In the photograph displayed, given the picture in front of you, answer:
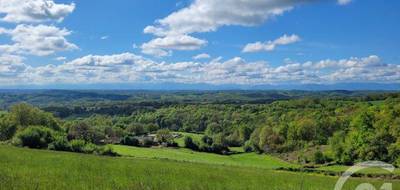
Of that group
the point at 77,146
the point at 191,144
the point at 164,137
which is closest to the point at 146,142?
the point at 164,137

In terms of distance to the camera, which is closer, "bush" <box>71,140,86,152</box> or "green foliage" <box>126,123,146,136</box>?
"bush" <box>71,140,86,152</box>

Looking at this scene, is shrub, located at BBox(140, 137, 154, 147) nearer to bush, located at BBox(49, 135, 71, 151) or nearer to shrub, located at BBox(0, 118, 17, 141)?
shrub, located at BBox(0, 118, 17, 141)

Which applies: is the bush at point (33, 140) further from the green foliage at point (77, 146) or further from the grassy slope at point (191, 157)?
the grassy slope at point (191, 157)

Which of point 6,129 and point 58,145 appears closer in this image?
point 58,145

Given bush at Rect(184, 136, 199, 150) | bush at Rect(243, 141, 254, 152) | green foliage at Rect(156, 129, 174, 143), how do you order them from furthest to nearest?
bush at Rect(243, 141, 254, 152), green foliage at Rect(156, 129, 174, 143), bush at Rect(184, 136, 199, 150)

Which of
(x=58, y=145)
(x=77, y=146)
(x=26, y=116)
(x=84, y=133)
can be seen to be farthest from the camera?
(x=84, y=133)

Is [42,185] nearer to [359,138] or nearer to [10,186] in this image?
[10,186]

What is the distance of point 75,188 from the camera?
49.3 feet

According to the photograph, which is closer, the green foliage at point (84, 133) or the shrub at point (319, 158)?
the shrub at point (319, 158)

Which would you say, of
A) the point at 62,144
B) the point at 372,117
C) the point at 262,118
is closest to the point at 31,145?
the point at 62,144

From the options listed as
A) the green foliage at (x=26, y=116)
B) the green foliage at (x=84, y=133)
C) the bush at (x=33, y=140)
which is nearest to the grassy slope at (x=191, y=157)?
the green foliage at (x=84, y=133)

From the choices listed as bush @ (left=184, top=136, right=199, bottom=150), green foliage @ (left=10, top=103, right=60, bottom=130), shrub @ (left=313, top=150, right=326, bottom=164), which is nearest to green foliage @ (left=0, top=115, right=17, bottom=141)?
green foliage @ (left=10, top=103, right=60, bottom=130)

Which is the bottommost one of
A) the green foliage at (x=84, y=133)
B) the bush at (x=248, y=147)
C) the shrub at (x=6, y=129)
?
the bush at (x=248, y=147)

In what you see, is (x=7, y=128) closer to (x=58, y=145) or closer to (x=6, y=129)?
A: (x=6, y=129)
